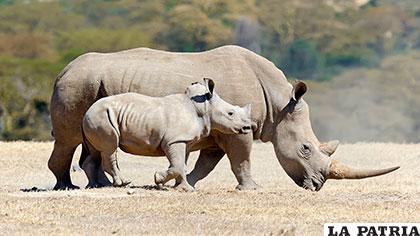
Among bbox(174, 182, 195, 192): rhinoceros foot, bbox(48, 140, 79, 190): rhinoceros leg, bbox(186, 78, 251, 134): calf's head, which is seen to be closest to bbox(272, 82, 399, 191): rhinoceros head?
bbox(186, 78, 251, 134): calf's head

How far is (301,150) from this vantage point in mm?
18797

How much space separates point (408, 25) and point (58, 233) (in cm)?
3257

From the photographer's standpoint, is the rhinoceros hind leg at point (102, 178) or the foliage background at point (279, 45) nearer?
the rhinoceros hind leg at point (102, 178)

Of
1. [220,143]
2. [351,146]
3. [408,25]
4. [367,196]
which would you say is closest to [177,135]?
[220,143]

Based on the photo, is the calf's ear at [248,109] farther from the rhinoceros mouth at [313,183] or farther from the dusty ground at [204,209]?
the rhinoceros mouth at [313,183]

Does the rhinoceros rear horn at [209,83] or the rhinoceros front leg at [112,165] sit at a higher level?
the rhinoceros rear horn at [209,83]

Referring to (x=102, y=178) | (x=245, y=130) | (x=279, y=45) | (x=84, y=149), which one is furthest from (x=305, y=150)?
(x=279, y=45)

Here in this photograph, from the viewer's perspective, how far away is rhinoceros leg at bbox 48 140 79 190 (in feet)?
62.0

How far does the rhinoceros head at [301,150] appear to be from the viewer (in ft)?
61.6

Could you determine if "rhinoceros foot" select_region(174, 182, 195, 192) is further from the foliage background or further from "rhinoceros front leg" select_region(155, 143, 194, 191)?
the foliage background

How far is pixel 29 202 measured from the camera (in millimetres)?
16266

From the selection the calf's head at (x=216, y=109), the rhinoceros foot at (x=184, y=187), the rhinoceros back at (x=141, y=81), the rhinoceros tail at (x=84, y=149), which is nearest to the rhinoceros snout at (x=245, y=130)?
the calf's head at (x=216, y=109)

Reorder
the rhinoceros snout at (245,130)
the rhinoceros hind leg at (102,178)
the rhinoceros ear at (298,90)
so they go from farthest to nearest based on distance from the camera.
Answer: the rhinoceros ear at (298,90) → the rhinoceros hind leg at (102,178) → the rhinoceros snout at (245,130)

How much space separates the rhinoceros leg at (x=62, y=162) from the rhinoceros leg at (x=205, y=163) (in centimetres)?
150
